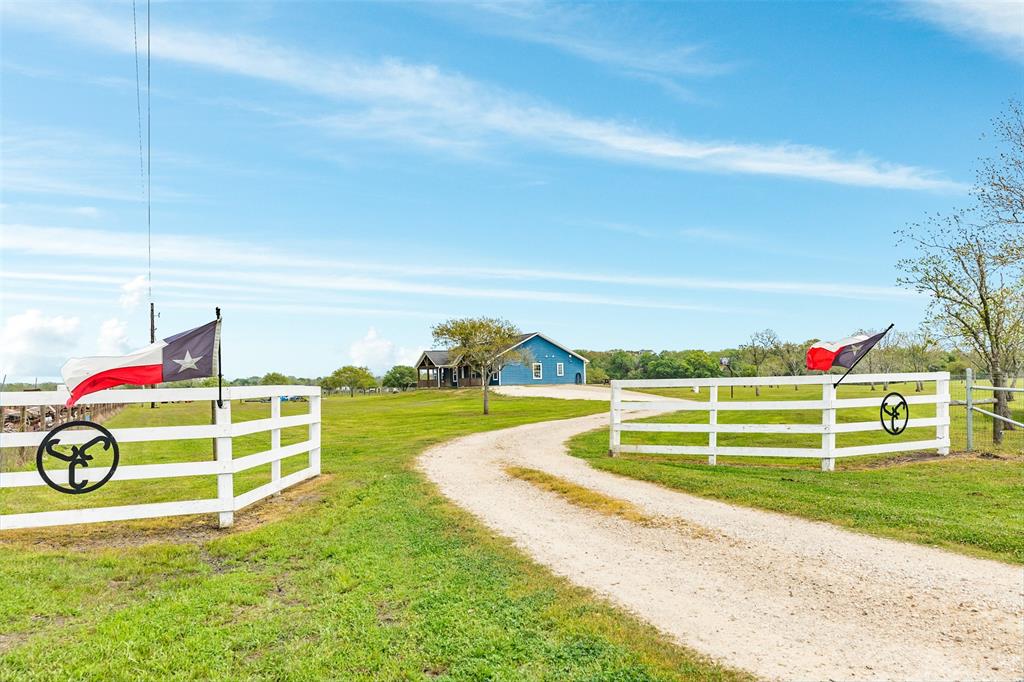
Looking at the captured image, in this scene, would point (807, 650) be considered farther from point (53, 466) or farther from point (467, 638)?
point (53, 466)

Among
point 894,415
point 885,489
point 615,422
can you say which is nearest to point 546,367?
point 615,422

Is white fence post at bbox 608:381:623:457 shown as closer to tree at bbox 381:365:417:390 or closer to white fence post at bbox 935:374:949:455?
white fence post at bbox 935:374:949:455

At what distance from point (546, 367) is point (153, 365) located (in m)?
56.3

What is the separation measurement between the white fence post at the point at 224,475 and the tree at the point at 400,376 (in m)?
77.7

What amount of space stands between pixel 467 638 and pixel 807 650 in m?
2.57

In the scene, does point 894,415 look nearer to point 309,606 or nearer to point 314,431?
point 314,431

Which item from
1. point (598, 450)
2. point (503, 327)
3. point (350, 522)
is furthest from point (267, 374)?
point (350, 522)

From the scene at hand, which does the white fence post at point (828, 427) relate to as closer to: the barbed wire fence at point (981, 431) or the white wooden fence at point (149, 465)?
the barbed wire fence at point (981, 431)

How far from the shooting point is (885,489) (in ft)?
36.2

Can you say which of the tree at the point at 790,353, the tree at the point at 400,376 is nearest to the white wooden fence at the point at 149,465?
the tree at the point at 790,353

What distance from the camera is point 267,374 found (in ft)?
256

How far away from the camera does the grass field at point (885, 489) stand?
8.20m

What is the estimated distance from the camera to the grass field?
820 cm

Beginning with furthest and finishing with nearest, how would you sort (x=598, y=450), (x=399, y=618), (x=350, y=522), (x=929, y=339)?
(x=929, y=339) → (x=598, y=450) → (x=350, y=522) → (x=399, y=618)
